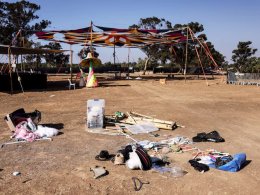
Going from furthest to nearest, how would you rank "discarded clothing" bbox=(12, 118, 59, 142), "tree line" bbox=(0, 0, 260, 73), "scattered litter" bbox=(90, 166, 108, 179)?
"tree line" bbox=(0, 0, 260, 73), "discarded clothing" bbox=(12, 118, 59, 142), "scattered litter" bbox=(90, 166, 108, 179)

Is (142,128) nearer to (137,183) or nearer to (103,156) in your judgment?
(103,156)

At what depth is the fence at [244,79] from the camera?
2612cm

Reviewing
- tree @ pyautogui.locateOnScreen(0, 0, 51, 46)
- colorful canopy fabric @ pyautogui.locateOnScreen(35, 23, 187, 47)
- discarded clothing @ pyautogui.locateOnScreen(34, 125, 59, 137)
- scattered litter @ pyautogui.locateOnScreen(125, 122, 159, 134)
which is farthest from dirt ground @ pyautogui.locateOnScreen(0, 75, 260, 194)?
tree @ pyautogui.locateOnScreen(0, 0, 51, 46)

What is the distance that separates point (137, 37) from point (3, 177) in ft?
78.4

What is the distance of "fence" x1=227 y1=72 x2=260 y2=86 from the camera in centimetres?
2612

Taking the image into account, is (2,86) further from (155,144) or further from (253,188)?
(253,188)

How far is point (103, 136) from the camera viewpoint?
28.5ft

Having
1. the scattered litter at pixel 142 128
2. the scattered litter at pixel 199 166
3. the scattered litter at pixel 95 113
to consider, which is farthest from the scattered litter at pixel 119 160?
the scattered litter at pixel 95 113

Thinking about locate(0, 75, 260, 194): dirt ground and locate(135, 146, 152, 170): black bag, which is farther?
locate(135, 146, 152, 170): black bag

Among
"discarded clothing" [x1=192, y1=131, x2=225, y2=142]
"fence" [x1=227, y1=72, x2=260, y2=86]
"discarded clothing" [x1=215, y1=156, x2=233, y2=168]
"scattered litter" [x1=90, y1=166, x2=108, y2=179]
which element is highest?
"fence" [x1=227, y1=72, x2=260, y2=86]

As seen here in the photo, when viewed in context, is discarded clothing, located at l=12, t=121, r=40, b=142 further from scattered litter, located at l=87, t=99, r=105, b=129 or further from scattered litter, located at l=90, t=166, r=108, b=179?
scattered litter, located at l=90, t=166, r=108, b=179

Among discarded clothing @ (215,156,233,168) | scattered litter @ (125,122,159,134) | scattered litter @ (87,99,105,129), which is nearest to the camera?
discarded clothing @ (215,156,233,168)

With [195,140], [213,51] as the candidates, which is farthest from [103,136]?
[213,51]

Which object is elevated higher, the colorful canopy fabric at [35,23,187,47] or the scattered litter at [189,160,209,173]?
the colorful canopy fabric at [35,23,187,47]
